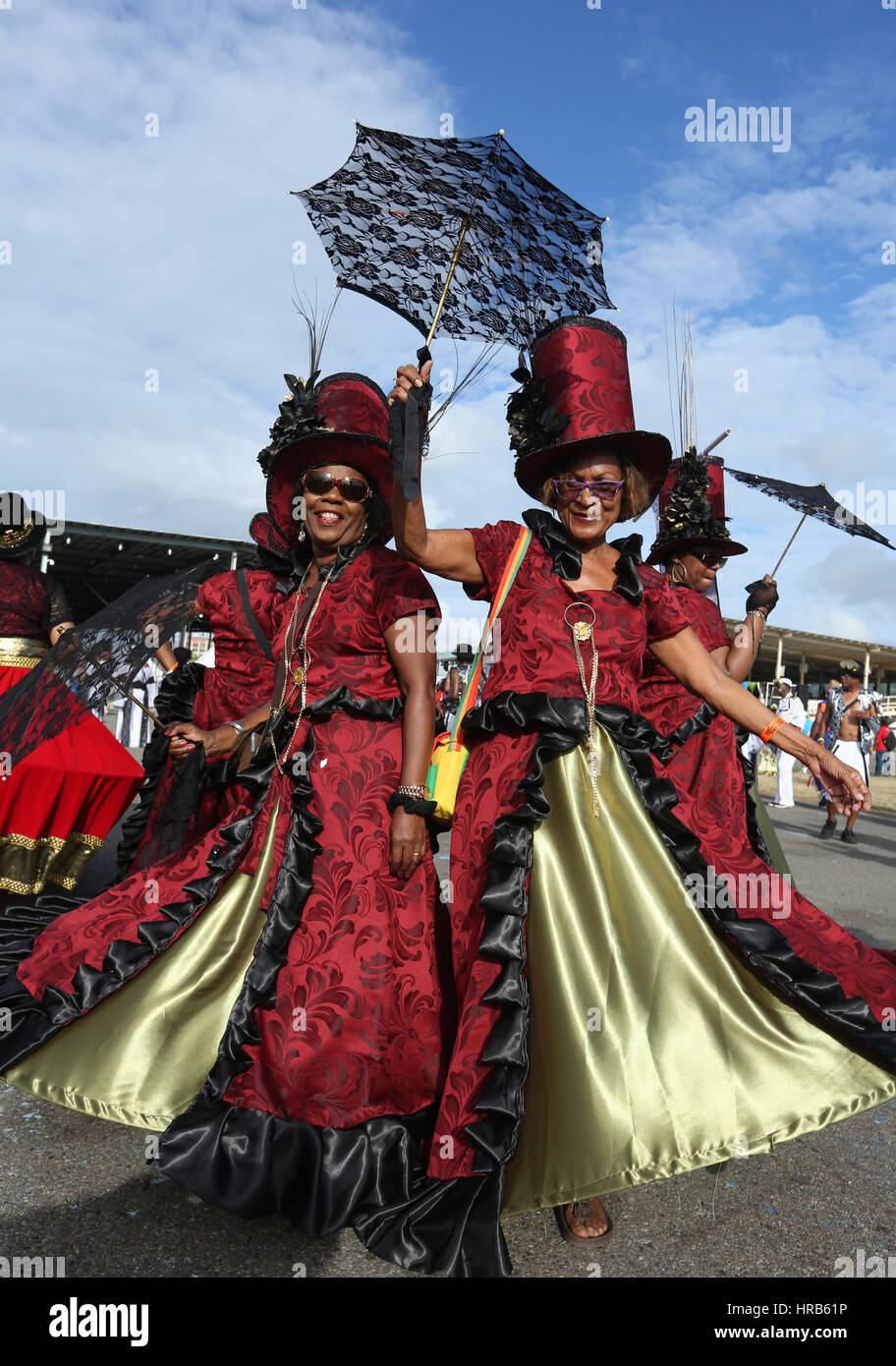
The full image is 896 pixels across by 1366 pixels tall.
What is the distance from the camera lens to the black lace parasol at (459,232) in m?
3.11

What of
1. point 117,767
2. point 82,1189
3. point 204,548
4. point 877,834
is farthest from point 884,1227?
point 204,548

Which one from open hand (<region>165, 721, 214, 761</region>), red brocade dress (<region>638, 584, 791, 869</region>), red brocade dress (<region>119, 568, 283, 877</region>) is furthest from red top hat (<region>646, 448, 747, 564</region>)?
open hand (<region>165, 721, 214, 761</region>)

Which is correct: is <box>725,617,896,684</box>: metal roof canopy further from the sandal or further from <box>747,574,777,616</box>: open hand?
the sandal

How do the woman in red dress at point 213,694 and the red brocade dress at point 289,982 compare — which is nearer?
the red brocade dress at point 289,982

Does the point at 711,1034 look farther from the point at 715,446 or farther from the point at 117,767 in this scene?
the point at 715,446

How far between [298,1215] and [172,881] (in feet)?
3.63

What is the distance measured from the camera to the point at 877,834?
540 inches

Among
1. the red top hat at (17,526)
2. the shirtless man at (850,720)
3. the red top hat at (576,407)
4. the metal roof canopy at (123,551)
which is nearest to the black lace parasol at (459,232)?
the red top hat at (576,407)

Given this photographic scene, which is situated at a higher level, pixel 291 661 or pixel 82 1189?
pixel 291 661

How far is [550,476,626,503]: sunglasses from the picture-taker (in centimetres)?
302

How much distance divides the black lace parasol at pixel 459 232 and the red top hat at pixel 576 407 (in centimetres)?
23

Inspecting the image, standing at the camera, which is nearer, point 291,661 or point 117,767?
point 291,661

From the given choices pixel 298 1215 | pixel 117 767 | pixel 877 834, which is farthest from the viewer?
pixel 877 834

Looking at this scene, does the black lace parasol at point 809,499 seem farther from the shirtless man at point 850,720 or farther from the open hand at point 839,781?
the shirtless man at point 850,720
